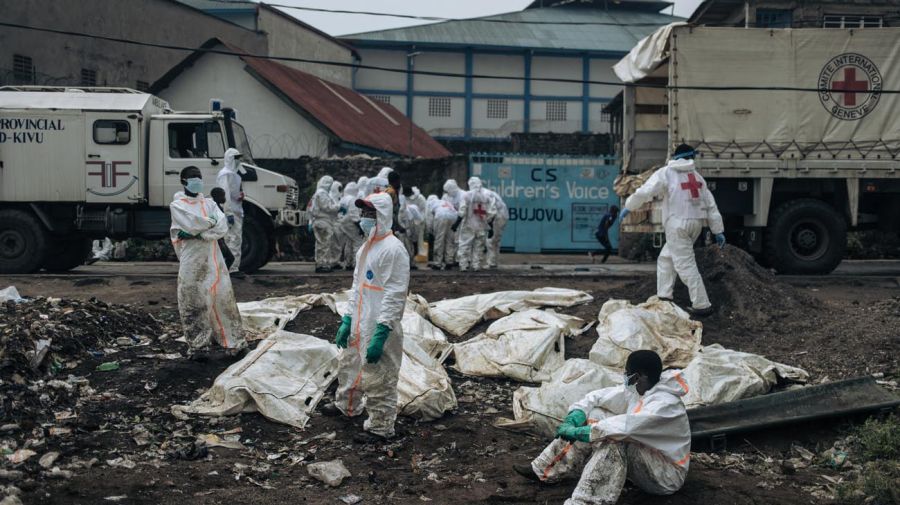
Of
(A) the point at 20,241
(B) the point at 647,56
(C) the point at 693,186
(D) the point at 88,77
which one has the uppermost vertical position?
(D) the point at 88,77

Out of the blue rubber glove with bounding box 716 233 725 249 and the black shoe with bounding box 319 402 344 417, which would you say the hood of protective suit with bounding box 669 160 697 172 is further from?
the black shoe with bounding box 319 402 344 417

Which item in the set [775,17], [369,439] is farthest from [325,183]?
[775,17]

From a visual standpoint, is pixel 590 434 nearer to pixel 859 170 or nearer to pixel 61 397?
pixel 61 397

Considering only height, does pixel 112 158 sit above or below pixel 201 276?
above

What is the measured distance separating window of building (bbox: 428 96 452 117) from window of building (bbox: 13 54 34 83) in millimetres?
17498

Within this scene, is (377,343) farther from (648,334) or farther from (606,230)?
(606,230)

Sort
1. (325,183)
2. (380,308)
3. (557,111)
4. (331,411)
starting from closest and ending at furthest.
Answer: (380,308)
(331,411)
(325,183)
(557,111)

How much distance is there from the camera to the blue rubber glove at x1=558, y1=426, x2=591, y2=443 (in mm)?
4926

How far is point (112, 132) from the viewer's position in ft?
46.8

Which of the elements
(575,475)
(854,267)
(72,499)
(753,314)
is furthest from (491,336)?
(854,267)

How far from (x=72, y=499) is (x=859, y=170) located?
504 inches

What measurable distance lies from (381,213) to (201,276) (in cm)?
238

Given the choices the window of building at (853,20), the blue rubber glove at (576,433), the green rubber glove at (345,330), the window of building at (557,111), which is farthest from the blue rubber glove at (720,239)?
the window of building at (557,111)

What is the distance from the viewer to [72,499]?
16.8 feet
